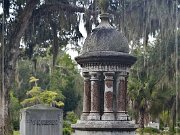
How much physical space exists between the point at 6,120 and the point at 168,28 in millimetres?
8588

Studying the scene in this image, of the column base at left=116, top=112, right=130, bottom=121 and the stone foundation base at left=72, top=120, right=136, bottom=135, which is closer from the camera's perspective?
the stone foundation base at left=72, top=120, right=136, bottom=135

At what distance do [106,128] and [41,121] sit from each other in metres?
2.88

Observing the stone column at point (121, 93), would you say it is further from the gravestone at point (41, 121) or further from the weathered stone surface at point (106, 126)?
the gravestone at point (41, 121)

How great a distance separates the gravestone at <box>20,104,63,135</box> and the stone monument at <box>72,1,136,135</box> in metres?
1.90

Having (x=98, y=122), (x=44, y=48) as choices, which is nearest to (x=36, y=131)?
(x=98, y=122)

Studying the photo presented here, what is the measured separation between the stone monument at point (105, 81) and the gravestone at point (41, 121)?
6.24ft

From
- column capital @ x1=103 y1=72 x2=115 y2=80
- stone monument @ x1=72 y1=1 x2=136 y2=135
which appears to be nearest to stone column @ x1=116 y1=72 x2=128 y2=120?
stone monument @ x1=72 y1=1 x2=136 y2=135

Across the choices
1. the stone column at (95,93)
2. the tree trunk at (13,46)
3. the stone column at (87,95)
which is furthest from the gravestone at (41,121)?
the tree trunk at (13,46)

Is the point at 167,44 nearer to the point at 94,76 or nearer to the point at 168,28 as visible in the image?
the point at 168,28

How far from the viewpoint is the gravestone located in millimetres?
11547

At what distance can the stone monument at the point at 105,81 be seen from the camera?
9547 millimetres

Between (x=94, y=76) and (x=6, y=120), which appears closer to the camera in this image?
(x=94, y=76)

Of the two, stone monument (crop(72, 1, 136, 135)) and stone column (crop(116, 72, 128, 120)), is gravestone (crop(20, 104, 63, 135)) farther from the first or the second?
stone column (crop(116, 72, 128, 120))

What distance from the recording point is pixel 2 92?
18.5 metres
